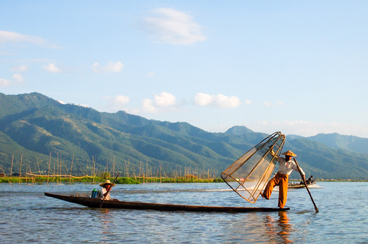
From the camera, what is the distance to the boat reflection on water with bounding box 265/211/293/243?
38.0ft

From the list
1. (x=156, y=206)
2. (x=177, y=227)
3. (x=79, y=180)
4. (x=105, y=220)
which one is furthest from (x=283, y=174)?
(x=79, y=180)

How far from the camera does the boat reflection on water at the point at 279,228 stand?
11.6 metres

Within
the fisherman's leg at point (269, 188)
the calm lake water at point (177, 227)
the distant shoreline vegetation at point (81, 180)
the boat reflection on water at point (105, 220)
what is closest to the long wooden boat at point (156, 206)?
the calm lake water at point (177, 227)

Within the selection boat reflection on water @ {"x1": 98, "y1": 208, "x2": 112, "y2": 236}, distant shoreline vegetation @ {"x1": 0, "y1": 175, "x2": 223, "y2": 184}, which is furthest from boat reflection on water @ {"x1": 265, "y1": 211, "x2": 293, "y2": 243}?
distant shoreline vegetation @ {"x1": 0, "y1": 175, "x2": 223, "y2": 184}

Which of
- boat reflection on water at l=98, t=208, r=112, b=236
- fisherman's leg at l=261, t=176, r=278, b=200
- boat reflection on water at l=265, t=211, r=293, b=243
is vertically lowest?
boat reflection on water at l=265, t=211, r=293, b=243

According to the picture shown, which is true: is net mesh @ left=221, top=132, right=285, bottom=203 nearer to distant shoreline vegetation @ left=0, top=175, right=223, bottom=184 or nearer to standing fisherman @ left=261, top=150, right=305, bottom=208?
standing fisherman @ left=261, top=150, right=305, bottom=208

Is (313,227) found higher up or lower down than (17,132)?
lower down

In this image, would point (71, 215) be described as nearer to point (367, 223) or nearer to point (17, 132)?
point (367, 223)

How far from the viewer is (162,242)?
11.0 metres

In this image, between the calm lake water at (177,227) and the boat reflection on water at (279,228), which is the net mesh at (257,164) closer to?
the calm lake water at (177,227)

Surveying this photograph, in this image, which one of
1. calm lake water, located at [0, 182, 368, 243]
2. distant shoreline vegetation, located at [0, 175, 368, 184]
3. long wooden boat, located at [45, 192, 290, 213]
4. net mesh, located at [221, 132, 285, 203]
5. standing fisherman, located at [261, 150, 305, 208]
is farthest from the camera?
distant shoreline vegetation, located at [0, 175, 368, 184]

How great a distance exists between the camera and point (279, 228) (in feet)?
43.4

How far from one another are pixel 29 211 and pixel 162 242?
9.32 meters

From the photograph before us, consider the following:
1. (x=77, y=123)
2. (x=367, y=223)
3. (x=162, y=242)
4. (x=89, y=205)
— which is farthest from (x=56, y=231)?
(x=77, y=123)
